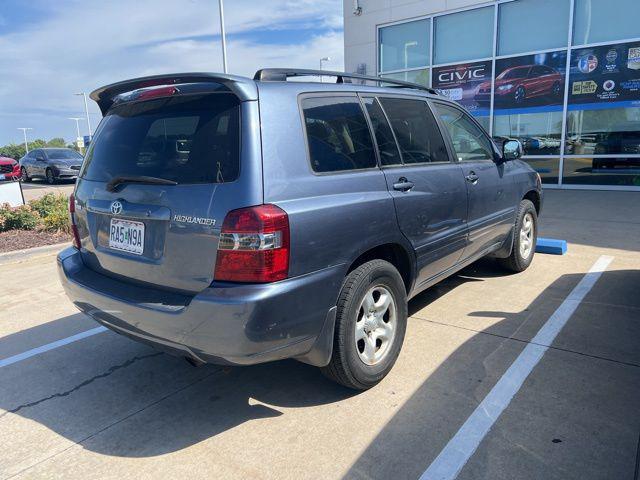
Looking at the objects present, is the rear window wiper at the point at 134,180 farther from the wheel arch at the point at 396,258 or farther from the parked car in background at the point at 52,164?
the parked car in background at the point at 52,164

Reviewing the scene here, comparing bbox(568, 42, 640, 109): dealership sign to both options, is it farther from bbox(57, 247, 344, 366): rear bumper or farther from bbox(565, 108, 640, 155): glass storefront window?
bbox(57, 247, 344, 366): rear bumper

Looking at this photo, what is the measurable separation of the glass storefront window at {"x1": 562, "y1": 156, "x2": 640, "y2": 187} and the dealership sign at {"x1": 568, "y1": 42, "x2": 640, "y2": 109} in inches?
52.1

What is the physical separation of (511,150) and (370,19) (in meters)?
11.5

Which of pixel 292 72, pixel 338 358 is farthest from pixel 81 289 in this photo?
pixel 292 72

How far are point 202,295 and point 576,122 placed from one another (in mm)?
12307

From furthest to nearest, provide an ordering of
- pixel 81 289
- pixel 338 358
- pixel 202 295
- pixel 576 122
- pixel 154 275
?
pixel 576 122
pixel 81 289
pixel 338 358
pixel 154 275
pixel 202 295

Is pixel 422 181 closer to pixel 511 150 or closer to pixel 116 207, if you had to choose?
pixel 511 150

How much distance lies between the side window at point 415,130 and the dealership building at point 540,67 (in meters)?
7.01

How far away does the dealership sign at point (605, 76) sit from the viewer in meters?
11.2

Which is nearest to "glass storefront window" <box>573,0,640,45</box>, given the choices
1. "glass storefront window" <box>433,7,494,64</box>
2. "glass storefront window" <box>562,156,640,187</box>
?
"glass storefront window" <box>433,7,494,64</box>

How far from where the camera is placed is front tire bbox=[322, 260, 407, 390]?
109 inches

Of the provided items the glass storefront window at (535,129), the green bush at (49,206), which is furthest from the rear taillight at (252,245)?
the glass storefront window at (535,129)

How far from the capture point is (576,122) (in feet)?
39.5

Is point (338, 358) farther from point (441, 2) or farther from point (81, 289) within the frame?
point (441, 2)
